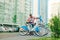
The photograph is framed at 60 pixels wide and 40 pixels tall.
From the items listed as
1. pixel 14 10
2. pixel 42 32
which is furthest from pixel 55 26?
pixel 14 10

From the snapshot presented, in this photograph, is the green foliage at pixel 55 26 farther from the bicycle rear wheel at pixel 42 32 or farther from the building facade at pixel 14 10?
the building facade at pixel 14 10

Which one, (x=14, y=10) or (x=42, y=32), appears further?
(x=14, y=10)

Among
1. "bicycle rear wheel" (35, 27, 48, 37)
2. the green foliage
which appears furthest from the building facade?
the green foliage

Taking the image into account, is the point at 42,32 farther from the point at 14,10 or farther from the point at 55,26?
the point at 14,10

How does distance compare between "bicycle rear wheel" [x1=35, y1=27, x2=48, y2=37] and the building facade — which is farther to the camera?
the building facade

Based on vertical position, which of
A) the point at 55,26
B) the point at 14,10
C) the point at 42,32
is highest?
the point at 14,10

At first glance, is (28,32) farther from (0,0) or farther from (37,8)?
(37,8)

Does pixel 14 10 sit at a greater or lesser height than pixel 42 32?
greater

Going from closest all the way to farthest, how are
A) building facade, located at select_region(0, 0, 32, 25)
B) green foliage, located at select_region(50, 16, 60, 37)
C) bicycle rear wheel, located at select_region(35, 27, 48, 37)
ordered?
green foliage, located at select_region(50, 16, 60, 37) → bicycle rear wheel, located at select_region(35, 27, 48, 37) → building facade, located at select_region(0, 0, 32, 25)

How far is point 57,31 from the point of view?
725 cm

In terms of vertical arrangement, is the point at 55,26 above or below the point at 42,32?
above

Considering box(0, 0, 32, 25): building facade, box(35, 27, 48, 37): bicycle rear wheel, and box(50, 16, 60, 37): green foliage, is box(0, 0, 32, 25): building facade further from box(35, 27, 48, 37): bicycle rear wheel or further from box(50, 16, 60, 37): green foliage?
box(50, 16, 60, 37): green foliage

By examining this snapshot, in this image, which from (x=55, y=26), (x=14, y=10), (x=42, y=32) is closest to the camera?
(x=55, y=26)

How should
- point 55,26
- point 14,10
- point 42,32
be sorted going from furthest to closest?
point 14,10
point 42,32
point 55,26
